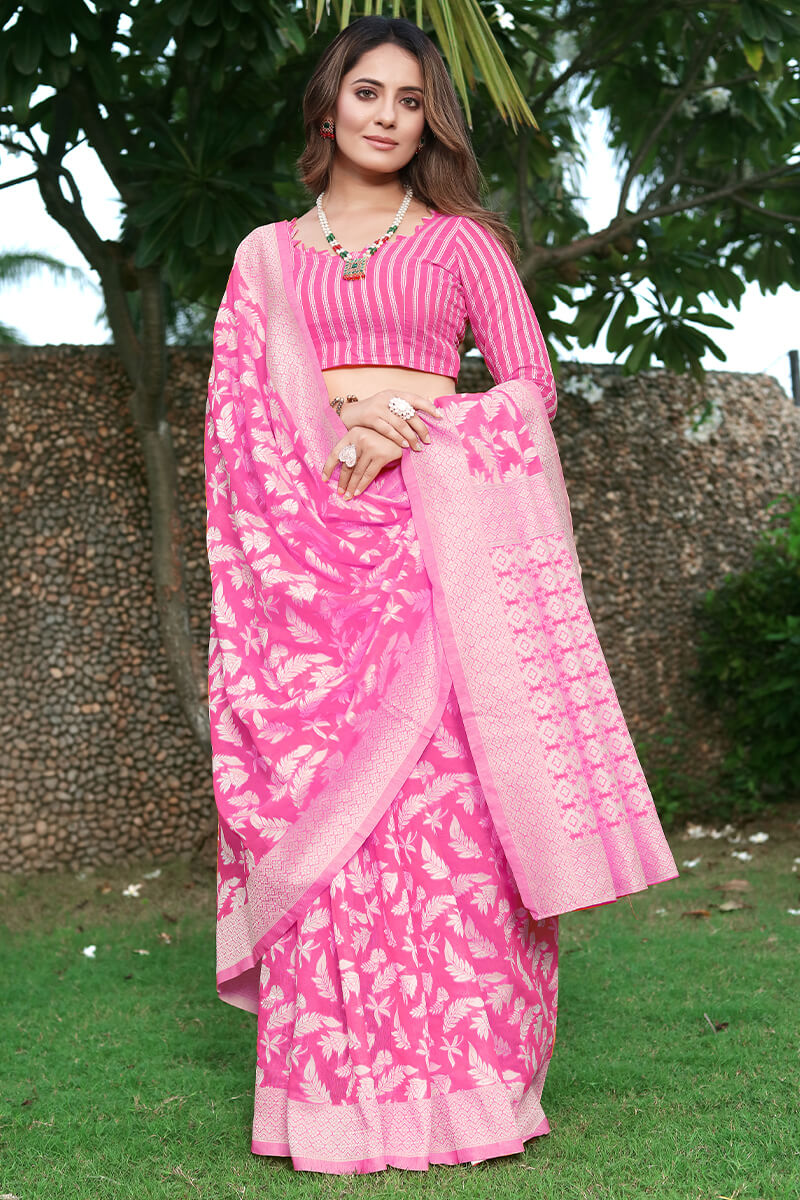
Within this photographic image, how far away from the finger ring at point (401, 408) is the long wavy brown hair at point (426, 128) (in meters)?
0.43

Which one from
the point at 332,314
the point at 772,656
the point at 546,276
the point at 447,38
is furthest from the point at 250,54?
the point at 772,656

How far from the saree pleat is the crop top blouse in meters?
0.65

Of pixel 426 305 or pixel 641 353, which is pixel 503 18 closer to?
pixel 641 353

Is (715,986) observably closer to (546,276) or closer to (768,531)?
(546,276)

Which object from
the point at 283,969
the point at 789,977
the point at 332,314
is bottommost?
the point at 789,977

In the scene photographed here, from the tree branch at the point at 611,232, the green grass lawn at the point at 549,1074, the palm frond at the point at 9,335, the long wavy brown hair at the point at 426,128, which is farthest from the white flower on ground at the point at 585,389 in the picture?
the palm frond at the point at 9,335

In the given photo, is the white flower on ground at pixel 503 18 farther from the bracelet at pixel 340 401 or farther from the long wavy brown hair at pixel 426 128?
the bracelet at pixel 340 401

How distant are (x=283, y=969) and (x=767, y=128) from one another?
12.6 ft

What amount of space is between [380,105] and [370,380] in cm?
52

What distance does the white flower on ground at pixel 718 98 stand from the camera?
14.6 ft

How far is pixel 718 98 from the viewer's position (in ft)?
14.7

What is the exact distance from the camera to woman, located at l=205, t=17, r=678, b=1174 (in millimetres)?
1826

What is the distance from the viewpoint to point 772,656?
5324 millimetres

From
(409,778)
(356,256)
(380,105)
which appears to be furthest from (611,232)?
(409,778)
